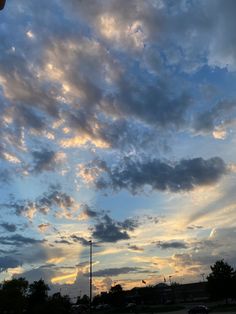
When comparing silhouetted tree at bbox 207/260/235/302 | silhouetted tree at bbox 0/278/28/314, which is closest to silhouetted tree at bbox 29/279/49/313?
silhouetted tree at bbox 0/278/28/314

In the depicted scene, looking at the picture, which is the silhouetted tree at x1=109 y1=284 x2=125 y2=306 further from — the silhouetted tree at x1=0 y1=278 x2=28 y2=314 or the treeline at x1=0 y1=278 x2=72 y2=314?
the silhouetted tree at x1=0 y1=278 x2=28 y2=314

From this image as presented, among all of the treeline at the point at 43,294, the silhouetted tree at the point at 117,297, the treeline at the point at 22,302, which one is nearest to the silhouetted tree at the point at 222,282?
the treeline at the point at 43,294

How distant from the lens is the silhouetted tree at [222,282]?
3386 inches

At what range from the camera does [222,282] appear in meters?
86.0

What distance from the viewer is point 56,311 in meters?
67.5

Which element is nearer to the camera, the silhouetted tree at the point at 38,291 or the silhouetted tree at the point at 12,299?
the silhouetted tree at the point at 12,299

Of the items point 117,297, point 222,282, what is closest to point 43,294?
point 222,282

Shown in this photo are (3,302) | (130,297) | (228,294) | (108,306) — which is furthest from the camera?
(130,297)

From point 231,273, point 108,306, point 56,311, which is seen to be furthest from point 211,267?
point 108,306

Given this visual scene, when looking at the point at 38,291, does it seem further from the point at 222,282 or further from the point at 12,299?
the point at 222,282

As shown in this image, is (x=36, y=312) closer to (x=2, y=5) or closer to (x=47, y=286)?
(x=47, y=286)

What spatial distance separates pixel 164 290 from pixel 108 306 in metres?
32.4

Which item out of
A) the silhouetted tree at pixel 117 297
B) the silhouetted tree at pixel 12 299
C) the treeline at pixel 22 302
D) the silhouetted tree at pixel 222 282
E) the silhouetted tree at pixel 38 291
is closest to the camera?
the treeline at pixel 22 302

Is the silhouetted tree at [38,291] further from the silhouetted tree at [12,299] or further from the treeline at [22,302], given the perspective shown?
the silhouetted tree at [12,299]
